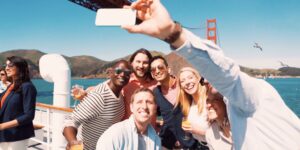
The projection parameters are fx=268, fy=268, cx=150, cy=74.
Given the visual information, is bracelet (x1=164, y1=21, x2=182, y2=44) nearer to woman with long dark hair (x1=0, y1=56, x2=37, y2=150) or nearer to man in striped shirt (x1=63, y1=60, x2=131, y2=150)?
man in striped shirt (x1=63, y1=60, x2=131, y2=150)

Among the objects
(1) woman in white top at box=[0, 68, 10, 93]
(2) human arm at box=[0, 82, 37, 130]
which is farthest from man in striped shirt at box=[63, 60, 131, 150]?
(1) woman in white top at box=[0, 68, 10, 93]

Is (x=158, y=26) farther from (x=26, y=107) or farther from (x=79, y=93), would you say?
(x=26, y=107)

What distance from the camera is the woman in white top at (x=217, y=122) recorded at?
1.15 metres

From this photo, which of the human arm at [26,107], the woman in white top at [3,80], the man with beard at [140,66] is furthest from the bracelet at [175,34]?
the woman in white top at [3,80]

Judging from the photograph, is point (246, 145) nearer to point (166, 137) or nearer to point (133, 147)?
point (133, 147)

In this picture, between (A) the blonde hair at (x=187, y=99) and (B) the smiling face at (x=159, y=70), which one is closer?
(A) the blonde hair at (x=187, y=99)

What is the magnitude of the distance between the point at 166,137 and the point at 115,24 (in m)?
1.37

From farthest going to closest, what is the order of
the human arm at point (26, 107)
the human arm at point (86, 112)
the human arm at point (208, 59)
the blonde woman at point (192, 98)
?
the human arm at point (26, 107), the blonde woman at point (192, 98), the human arm at point (86, 112), the human arm at point (208, 59)

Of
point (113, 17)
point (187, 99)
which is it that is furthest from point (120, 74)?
point (113, 17)

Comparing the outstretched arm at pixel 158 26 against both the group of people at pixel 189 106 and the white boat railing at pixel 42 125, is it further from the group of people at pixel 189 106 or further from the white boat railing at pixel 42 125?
the white boat railing at pixel 42 125

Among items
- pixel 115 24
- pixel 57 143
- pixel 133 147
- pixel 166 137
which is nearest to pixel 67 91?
pixel 57 143

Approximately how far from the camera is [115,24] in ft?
2.41

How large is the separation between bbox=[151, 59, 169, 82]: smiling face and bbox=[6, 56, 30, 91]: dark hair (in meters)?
1.14

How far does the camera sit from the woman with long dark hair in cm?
225
